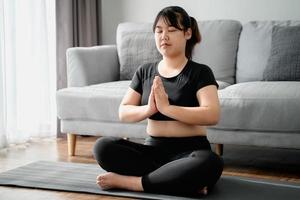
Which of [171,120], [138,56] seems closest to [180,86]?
[171,120]

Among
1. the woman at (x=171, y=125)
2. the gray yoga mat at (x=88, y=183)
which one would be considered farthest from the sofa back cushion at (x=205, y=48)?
the woman at (x=171, y=125)

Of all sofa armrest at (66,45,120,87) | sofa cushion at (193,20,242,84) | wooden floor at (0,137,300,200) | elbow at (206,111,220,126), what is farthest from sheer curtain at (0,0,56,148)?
elbow at (206,111,220,126)

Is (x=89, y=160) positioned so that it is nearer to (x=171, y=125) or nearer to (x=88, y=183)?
(x=88, y=183)

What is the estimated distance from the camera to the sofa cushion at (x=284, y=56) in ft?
10.3

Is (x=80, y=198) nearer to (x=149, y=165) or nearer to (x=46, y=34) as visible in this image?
(x=149, y=165)

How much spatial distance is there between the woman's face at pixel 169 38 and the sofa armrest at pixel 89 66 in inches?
45.8

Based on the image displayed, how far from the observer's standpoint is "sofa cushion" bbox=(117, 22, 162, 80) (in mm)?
3605

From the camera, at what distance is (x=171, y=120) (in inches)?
91.2

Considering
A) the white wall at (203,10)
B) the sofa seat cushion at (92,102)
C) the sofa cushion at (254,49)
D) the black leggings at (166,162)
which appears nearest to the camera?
the black leggings at (166,162)

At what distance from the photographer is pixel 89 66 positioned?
3.45 metres

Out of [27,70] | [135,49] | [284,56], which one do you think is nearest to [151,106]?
[284,56]

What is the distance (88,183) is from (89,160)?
60 cm

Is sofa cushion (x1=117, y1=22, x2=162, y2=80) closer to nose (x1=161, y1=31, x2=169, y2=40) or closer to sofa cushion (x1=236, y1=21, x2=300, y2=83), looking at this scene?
sofa cushion (x1=236, y1=21, x2=300, y2=83)

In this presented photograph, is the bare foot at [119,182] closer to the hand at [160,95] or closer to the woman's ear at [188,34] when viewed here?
the hand at [160,95]
